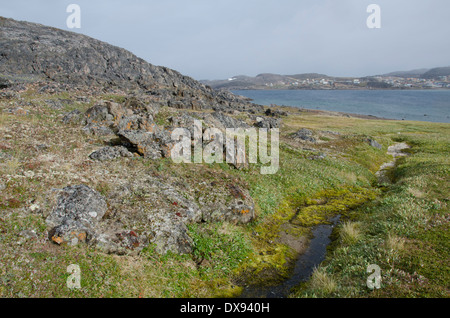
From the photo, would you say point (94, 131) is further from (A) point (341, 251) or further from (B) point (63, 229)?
(A) point (341, 251)

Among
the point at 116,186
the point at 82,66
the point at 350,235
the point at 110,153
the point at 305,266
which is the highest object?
the point at 82,66

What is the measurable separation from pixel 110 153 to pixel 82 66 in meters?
98.9

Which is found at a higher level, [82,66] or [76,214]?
[82,66]

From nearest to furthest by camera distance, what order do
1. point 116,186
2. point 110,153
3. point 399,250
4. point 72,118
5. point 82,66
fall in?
1. point 399,250
2. point 116,186
3. point 110,153
4. point 72,118
5. point 82,66

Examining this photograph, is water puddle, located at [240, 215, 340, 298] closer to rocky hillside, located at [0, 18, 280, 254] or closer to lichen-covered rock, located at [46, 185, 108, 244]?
rocky hillside, located at [0, 18, 280, 254]

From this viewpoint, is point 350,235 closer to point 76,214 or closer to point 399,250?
point 399,250

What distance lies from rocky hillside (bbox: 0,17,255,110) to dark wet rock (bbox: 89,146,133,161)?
129 ft

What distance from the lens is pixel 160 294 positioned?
11578mm

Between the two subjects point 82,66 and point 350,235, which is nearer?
point 350,235

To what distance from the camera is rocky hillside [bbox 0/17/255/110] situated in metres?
76.8

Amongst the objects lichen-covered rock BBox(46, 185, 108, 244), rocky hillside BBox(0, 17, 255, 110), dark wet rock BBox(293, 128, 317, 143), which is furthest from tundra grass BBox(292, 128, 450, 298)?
rocky hillside BBox(0, 17, 255, 110)

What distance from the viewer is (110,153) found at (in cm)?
2116

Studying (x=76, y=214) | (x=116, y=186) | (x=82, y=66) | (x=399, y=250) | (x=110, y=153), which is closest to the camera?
(x=399, y=250)

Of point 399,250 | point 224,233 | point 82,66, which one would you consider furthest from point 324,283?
point 82,66
